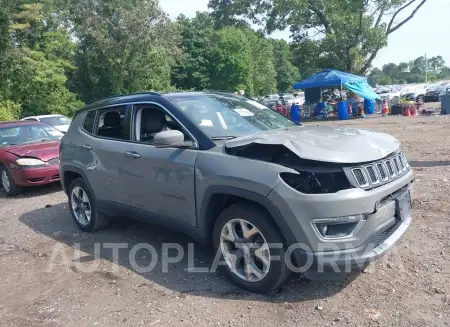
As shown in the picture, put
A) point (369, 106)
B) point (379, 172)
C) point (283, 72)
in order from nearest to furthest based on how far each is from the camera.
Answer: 1. point (379, 172)
2. point (369, 106)
3. point (283, 72)

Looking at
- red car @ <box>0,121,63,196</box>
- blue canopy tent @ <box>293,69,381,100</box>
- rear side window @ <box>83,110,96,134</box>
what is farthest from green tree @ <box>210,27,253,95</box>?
rear side window @ <box>83,110,96,134</box>

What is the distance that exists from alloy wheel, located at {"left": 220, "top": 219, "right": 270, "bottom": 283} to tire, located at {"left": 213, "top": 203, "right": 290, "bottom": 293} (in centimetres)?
2

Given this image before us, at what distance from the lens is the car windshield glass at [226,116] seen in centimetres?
442

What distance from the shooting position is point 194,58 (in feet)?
140

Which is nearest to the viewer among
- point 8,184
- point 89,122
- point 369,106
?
point 89,122

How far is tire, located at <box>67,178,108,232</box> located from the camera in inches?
225

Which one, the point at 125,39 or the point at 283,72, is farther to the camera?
the point at 283,72

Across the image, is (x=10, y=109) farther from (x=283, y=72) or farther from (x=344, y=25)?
(x=283, y=72)

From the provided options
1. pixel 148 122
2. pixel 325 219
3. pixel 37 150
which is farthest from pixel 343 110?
pixel 325 219

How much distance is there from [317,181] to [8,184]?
7.33 metres

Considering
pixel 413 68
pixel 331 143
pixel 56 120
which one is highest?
pixel 413 68

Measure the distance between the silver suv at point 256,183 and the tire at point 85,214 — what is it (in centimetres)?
43

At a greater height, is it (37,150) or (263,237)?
(37,150)

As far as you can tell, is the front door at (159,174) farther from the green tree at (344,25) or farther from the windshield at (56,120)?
the green tree at (344,25)
